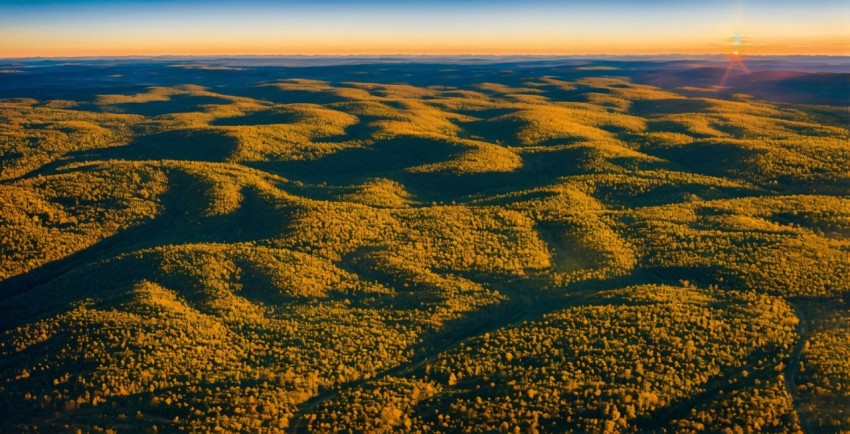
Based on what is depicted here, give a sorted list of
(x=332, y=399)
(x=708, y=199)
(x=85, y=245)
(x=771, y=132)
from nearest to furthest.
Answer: (x=332, y=399) → (x=85, y=245) → (x=708, y=199) → (x=771, y=132)

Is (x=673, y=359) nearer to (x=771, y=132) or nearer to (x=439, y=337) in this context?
(x=439, y=337)

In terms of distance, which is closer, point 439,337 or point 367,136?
point 439,337

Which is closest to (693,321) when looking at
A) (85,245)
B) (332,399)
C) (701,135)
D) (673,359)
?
(673,359)

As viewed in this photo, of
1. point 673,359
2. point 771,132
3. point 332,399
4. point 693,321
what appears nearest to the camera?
point 332,399

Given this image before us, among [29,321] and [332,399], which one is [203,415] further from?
[29,321]

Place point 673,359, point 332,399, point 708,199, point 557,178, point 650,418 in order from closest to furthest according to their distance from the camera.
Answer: point 650,418, point 332,399, point 673,359, point 708,199, point 557,178

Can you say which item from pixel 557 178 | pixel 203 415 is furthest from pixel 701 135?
pixel 203 415
